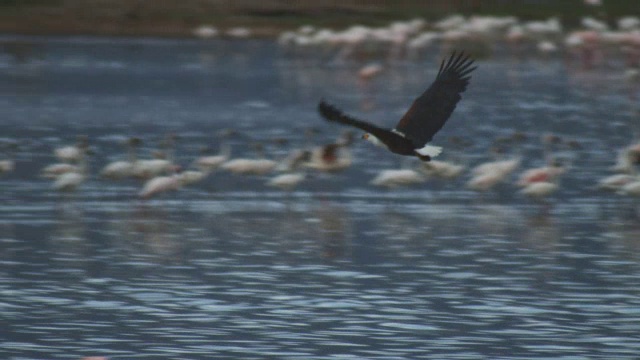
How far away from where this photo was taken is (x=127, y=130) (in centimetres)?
2186

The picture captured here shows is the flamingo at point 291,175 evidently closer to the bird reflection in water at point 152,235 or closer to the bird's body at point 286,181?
the bird's body at point 286,181

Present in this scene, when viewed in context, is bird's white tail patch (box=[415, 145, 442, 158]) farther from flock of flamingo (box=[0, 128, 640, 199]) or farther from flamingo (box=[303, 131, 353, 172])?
flamingo (box=[303, 131, 353, 172])

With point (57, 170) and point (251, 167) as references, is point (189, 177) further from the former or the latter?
point (57, 170)

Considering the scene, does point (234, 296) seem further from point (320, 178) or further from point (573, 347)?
point (320, 178)

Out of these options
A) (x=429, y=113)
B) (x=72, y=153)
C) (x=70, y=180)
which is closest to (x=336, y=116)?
(x=429, y=113)

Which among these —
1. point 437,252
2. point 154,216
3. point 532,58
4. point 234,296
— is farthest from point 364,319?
point 532,58

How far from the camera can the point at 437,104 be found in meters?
10.8

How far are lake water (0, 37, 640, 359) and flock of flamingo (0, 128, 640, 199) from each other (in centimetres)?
14

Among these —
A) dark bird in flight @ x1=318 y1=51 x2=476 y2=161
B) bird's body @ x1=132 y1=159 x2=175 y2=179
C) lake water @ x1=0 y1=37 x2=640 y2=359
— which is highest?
dark bird in flight @ x1=318 y1=51 x2=476 y2=161

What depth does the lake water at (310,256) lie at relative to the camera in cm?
999

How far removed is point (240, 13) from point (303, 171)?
2513cm

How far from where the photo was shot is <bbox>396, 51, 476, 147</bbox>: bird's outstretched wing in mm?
10648

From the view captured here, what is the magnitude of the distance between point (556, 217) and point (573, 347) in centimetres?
521

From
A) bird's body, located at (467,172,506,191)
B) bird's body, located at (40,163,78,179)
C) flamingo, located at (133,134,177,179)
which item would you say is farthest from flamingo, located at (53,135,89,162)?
bird's body, located at (467,172,506,191)
